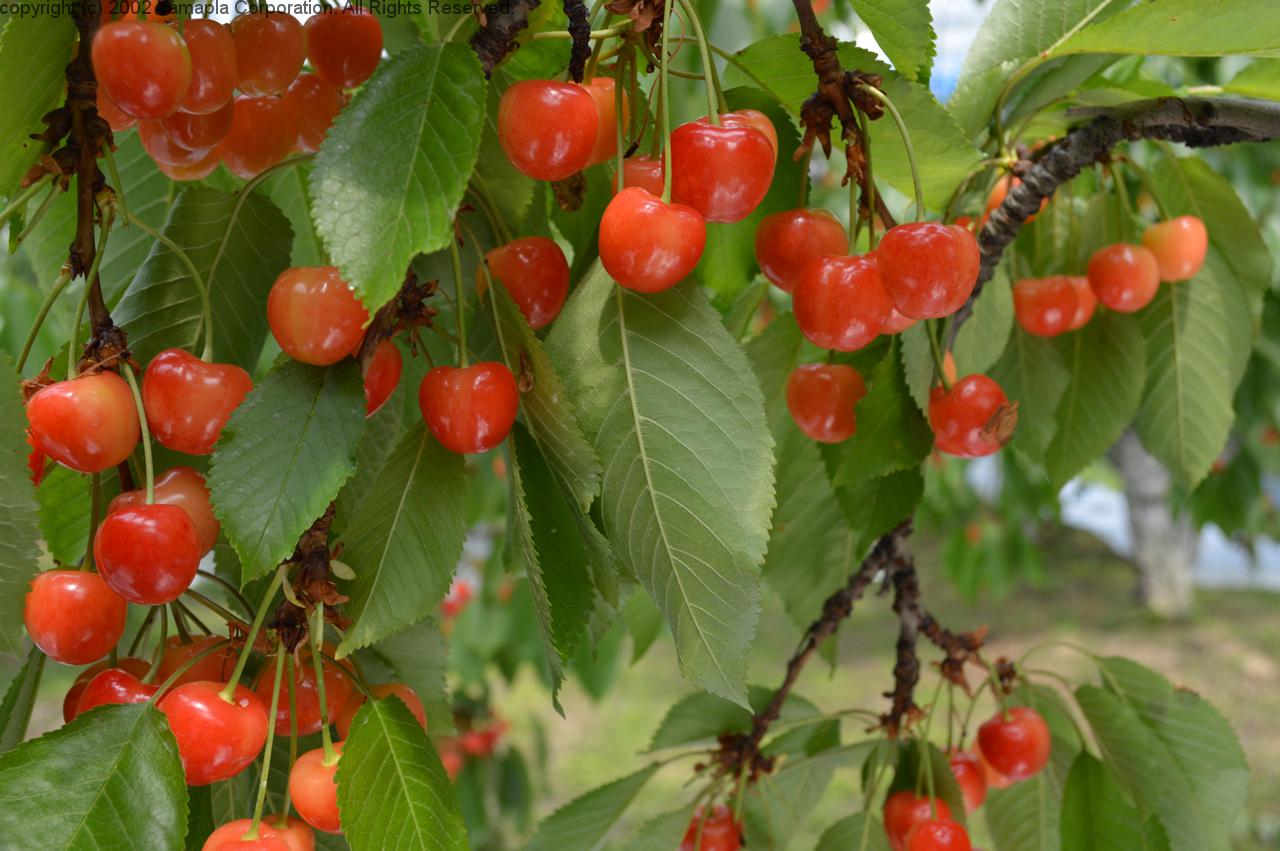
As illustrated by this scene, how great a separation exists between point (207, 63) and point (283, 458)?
0.20 m

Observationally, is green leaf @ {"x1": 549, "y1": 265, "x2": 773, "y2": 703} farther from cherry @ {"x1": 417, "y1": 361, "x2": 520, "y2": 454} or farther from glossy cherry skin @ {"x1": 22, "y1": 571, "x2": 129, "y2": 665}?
glossy cherry skin @ {"x1": 22, "y1": 571, "x2": 129, "y2": 665}

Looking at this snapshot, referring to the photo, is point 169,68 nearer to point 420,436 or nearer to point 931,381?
point 420,436

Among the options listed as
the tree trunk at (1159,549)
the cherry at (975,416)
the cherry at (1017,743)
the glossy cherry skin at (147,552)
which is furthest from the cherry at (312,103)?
the tree trunk at (1159,549)

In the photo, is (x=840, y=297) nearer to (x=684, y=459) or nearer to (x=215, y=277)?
(x=684, y=459)

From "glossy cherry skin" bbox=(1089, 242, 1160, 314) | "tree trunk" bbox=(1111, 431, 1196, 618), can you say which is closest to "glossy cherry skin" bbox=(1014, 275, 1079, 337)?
"glossy cherry skin" bbox=(1089, 242, 1160, 314)

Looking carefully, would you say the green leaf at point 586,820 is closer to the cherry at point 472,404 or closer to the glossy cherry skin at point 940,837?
the glossy cherry skin at point 940,837

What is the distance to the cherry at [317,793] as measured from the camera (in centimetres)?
52

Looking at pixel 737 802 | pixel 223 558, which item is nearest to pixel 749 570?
pixel 223 558

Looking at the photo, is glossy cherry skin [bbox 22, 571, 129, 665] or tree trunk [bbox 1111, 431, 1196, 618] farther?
tree trunk [bbox 1111, 431, 1196, 618]

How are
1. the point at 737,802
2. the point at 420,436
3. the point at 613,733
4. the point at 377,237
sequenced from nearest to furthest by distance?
the point at 377,237, the point at 420,436, the point at 737,802, the point at 613,733

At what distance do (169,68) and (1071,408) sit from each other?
761 millimetres

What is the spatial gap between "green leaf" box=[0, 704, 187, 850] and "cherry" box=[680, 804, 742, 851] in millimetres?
507

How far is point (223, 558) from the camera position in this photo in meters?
0.66

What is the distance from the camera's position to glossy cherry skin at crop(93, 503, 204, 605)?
496mm
